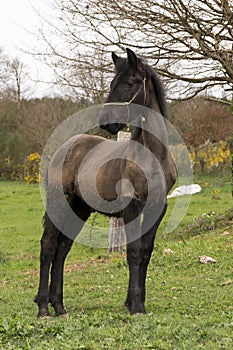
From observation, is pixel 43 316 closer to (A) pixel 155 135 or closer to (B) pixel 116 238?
(A) pixel 155 135

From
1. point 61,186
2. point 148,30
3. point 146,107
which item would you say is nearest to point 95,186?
point 61,186

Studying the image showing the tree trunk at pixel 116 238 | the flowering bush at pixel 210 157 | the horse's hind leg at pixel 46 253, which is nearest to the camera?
the horse's hind leg at pixel 46 253

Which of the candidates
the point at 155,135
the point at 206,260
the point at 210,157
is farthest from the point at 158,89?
the point at 210,157

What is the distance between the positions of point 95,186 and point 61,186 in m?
0.58

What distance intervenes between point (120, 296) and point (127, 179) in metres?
2.24

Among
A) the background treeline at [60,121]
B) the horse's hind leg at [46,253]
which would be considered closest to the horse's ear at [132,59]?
the horse's hind leg at [46,253]

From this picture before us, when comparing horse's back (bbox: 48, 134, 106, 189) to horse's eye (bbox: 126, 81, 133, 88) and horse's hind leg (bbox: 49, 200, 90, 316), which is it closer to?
horse's hind leg (bbox: 49, 200, 90, 316)

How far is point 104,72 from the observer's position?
43.5 feet

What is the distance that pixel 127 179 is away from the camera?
652cm

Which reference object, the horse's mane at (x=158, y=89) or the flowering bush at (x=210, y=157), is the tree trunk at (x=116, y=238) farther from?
the flowering bush at (x=210, y=157)

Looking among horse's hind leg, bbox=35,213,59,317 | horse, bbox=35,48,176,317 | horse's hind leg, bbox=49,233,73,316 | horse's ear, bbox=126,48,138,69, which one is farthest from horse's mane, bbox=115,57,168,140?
horse's hind leg, bbox=49,233,73,316

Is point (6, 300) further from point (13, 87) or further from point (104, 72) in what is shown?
point (13, 87)

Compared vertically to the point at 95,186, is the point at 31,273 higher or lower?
lower

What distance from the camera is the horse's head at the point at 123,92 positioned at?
626 cm
